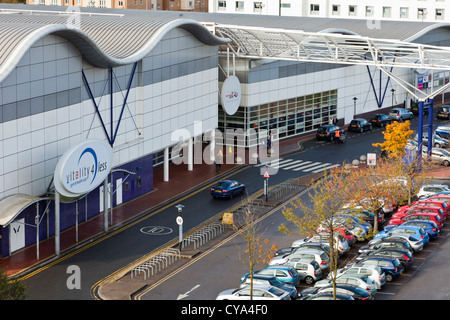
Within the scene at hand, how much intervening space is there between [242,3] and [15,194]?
3283 inches

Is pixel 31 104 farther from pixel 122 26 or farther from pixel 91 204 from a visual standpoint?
pixel 122 26

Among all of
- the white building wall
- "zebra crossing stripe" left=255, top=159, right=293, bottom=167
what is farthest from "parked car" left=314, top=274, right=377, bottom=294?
"zebra crossing stripe" left=255, top=159, right=293, bottom=167

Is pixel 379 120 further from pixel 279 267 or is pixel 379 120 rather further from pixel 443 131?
pixel 279 267

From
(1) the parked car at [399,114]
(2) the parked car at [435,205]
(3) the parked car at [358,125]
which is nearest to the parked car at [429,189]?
(2) the parked car at [435,205]

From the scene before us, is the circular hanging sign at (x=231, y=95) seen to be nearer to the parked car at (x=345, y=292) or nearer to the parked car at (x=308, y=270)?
the parked car at (x=308, y=270)

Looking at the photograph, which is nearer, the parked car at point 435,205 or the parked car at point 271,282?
the parked car at point 271,282

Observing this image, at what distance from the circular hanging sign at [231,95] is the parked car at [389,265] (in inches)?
1080

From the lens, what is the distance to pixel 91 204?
48156 mm

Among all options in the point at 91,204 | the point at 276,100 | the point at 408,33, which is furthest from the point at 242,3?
the point at 91,204

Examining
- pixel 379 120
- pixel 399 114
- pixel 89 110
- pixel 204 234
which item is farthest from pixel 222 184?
pixel 399 114

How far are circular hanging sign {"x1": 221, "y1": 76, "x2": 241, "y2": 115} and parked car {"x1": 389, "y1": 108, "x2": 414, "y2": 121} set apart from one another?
2139cm

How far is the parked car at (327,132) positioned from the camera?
71000 mm

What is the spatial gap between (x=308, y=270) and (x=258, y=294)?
4.90 meters

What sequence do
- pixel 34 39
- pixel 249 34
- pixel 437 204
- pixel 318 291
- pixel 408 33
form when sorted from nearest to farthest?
pixel 318 291
pixel 34 39
pixel 437 204
pixel 249 34
pixel 408 33
